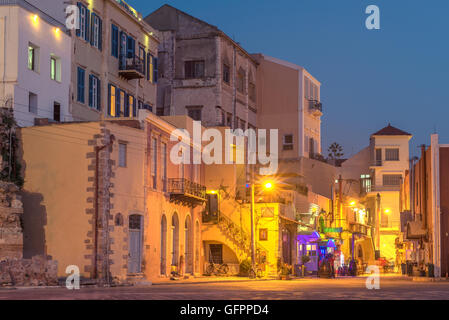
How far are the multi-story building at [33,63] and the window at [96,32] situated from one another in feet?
8.32

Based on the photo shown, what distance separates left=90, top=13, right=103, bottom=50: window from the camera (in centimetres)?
4356

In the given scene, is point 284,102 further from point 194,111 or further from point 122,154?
point 122,154

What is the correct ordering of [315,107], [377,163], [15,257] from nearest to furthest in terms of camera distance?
[15,257], [315,107], [377,163]

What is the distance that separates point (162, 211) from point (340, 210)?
3391cm

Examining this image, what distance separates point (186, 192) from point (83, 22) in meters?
10.4

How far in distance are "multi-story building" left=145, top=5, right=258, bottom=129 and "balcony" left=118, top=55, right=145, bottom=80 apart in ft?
41.4

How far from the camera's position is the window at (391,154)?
9393 cm

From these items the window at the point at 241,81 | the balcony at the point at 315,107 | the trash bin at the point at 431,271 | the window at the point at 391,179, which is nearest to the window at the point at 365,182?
the window at the point at 391,179

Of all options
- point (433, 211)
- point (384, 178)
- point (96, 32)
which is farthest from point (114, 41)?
point (384, 178)

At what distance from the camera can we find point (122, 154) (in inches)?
1463

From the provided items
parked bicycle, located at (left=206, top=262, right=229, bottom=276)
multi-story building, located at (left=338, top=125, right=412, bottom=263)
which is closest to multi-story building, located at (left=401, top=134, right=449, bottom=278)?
parked bicycle, located at (left=206, top=262, right=229, bottom=276)

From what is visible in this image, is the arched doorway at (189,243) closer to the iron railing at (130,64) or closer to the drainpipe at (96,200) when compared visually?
the iron railing at (130,64)

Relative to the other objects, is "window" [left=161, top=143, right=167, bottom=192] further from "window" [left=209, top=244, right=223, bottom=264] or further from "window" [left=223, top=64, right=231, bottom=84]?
"window" [left=223, top=64, right=231, bottom=84]
